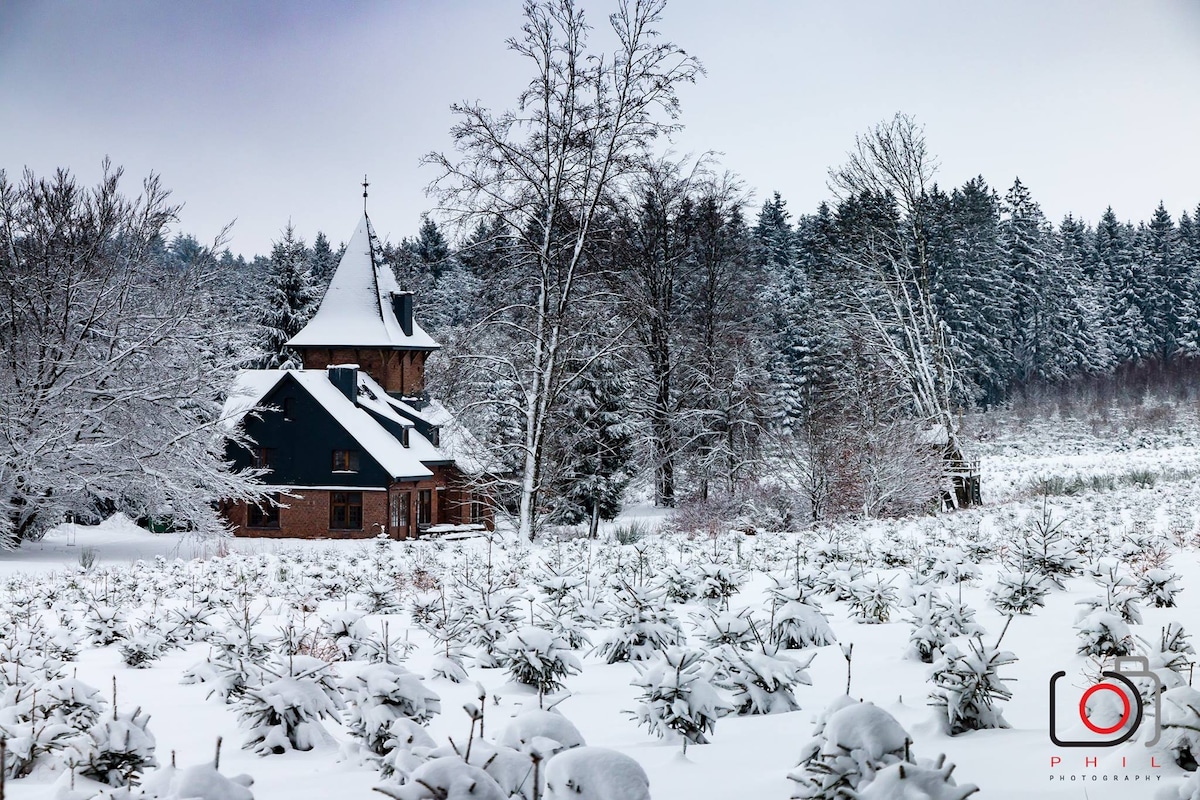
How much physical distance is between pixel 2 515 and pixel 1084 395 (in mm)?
42896

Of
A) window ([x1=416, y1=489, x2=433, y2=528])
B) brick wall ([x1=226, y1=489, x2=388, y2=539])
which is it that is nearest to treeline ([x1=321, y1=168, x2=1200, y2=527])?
window ([x1=416, y1=489, x2=433, y2=528])

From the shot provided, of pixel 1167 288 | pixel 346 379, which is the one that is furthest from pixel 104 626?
pixel 1167 288

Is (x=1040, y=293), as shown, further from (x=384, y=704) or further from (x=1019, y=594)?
(x=384, y=704)

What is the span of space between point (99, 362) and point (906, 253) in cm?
1908

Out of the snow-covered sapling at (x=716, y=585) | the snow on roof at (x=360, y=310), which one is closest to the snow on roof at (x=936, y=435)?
the snow-covered sapling at (x=716, y=585)

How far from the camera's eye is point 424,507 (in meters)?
32.8

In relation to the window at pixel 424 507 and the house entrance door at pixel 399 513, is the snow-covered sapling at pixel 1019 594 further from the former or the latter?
the window at pixel 424 507

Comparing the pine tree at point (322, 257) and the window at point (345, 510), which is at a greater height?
the pine tree at point (322, 257)

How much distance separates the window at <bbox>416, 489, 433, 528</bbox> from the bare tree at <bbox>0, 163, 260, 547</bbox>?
935cm

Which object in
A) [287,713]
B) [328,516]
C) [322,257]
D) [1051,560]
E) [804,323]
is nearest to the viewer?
[287,713]

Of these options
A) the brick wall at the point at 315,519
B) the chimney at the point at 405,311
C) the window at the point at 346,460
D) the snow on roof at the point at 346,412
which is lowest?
the brick wall at the point at 315,519

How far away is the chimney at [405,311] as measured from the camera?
3497 centimetres

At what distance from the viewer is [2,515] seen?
1955 centimetres

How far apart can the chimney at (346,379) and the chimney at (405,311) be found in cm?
432
